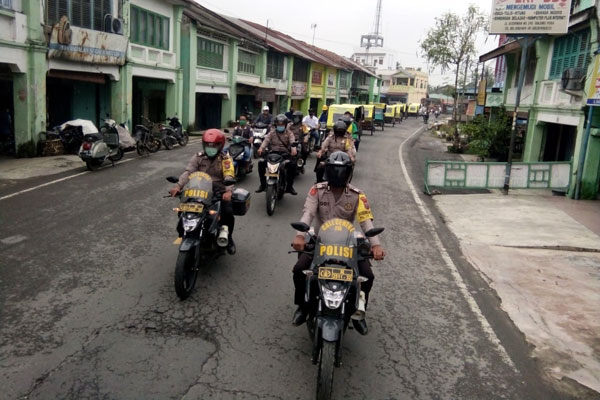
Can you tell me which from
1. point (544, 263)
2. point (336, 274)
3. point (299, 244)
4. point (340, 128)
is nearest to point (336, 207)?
point (299, 244)

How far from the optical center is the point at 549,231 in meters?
9.59

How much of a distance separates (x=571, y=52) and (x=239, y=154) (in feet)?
32.4

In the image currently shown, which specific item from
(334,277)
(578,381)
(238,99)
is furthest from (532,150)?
(238,99)

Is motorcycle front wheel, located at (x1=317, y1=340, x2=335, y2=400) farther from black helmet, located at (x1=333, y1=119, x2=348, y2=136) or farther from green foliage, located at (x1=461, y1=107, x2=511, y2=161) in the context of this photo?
green foliage, located at (x1=461, y1=107, x2=511, y2=161)

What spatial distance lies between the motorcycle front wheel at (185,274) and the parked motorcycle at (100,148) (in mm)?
8382

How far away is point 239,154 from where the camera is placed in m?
12.4

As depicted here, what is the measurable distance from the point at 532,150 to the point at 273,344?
→ 14.9 metres

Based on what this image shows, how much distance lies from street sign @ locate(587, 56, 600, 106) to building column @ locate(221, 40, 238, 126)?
827 inches

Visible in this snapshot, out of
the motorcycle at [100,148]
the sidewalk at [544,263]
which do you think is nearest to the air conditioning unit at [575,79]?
the sidewalk at [544,263]

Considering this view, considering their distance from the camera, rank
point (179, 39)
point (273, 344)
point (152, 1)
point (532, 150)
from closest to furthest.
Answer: point (273, 344) → point (532, 150) → point (152, 1) → point (179, 39)

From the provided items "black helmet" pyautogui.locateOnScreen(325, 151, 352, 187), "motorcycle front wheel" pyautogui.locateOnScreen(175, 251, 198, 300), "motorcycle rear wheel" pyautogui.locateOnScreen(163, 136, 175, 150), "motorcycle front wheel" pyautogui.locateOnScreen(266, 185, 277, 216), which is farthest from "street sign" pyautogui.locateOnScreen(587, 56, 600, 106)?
"motorcycle rear wheel" pyautogui.locateOnScreen(163, 136, 175, 150)

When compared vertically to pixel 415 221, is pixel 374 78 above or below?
above

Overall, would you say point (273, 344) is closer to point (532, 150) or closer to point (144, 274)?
point (144, 274)

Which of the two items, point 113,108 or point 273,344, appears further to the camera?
point 113,108
